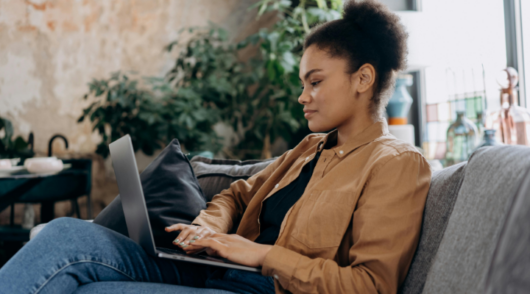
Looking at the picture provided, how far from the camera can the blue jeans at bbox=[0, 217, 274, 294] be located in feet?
2.66

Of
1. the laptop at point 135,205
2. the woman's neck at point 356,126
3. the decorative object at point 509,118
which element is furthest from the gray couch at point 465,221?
the decorative object at point 509,118

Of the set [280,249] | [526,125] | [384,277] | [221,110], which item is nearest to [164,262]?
[280,249]

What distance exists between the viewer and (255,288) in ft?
2.92

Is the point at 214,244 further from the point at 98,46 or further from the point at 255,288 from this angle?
the point at 98,46

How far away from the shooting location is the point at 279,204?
1030 mm

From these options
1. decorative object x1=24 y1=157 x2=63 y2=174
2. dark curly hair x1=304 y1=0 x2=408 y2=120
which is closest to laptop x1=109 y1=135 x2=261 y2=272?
dark curly hair x1=304 y1=0 x2=408 y2=120

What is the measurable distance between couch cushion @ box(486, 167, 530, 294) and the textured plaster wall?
3851mm

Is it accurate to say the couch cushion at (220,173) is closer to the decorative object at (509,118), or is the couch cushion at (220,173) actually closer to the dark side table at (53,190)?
the decorative object at (509,118)

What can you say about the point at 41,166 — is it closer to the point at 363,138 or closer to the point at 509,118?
Result: the point at 363,138

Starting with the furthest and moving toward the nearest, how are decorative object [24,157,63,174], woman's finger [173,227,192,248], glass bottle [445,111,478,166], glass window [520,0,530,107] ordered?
decorative object [24,157,63,174] < glass window [520,0,530,107] < glass bottle [445,111,478,166] < woman's finger [173,227,192,248]

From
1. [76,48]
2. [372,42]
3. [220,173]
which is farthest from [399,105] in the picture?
[76,48]

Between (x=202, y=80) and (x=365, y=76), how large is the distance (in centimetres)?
238

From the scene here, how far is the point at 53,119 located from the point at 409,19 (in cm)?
337

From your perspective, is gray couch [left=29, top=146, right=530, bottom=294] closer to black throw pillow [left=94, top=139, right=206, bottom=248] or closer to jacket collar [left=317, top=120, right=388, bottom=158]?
jacket collar [left=317, top=120, right=388, bottom=158]
